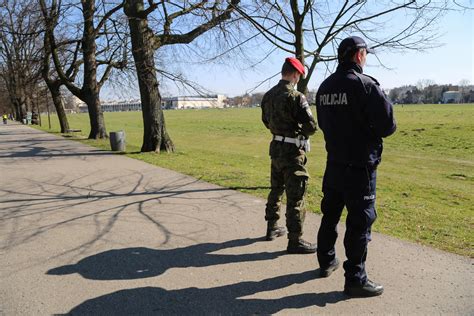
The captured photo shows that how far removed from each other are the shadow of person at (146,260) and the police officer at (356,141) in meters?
1.09

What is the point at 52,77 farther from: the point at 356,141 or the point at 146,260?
the point at 356,141

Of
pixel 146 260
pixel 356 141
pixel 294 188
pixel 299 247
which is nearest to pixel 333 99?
pixel 356 141

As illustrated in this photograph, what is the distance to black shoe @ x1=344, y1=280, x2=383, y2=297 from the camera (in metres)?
3.29

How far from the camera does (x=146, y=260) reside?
4168 millimetres

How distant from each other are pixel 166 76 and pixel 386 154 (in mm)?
11506

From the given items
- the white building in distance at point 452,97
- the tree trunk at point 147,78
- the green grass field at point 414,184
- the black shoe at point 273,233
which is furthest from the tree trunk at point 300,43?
the white building in distance at point 452,97

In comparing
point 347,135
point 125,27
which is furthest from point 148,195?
point 125,27

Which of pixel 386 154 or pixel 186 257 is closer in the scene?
pixel 186 257

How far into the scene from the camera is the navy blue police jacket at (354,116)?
312 centimetres

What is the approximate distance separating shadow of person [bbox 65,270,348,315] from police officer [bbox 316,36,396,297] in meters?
0.34

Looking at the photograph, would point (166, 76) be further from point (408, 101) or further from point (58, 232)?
point (408, 101)

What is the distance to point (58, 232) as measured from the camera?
17.0 feet

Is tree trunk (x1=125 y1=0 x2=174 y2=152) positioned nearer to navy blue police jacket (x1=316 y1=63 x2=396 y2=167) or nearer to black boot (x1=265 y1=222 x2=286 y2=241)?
black boot (x1=265 y1=222 x2=286 y2=241)

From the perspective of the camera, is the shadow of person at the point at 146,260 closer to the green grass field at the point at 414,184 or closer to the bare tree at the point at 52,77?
the green grass field at the point at 414,184
